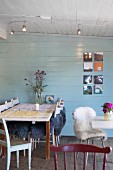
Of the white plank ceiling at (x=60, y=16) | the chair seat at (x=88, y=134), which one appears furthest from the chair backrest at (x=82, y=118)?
the white plank ceiling at (x=60, y=16)

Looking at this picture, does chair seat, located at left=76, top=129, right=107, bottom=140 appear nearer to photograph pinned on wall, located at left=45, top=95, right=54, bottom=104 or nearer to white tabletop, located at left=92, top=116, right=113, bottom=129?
white tabletop, located at left=92, top=116, right=113, bottom=129

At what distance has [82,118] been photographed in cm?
453

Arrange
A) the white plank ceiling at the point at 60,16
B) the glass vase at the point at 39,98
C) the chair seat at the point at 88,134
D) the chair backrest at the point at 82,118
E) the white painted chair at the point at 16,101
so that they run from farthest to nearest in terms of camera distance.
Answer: the glass vase at the point at 39,98
the white painted chair at the point at 16,101
the chair backrest at the point at 82,118
the chair seat at the point at 88,134
the white plank ceiling at the point at 60,16

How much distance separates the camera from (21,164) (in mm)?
4023

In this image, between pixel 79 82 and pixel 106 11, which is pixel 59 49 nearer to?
pixel 79 82

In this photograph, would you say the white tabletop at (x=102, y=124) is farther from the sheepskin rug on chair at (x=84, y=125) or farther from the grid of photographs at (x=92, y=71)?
the grid of photographs at (x=92, y=71)

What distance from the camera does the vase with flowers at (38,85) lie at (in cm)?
594

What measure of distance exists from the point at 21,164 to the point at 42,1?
102 inches

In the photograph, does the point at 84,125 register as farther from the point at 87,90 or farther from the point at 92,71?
the point at 92,71

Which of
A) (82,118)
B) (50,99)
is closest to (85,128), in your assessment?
(82,118)

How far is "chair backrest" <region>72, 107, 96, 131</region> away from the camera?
4.41 meters

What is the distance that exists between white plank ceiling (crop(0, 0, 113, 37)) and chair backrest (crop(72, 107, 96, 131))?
1.66 metres

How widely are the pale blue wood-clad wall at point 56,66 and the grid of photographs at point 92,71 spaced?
8 cm

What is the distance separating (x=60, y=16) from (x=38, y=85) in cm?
225
